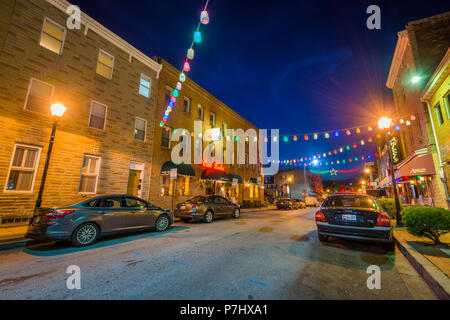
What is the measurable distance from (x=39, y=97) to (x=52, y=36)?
11.3 feet

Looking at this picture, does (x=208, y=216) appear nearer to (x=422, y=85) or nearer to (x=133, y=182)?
(x=133, y=182)

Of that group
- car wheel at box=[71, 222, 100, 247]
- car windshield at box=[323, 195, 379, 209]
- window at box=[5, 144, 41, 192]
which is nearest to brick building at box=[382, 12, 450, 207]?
car windshield at box=[323, 195, 379, 209]

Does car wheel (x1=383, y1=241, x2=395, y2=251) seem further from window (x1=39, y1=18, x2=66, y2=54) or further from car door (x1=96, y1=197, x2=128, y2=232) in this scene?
window (x1=39, y1=18, x2=66, y2=54)

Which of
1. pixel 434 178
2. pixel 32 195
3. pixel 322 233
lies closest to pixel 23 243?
pixel 32 195

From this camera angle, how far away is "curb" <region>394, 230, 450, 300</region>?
9.49 feet

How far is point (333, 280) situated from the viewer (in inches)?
139

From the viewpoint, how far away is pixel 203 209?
1088cm

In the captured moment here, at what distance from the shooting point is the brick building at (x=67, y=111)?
27.9 ft

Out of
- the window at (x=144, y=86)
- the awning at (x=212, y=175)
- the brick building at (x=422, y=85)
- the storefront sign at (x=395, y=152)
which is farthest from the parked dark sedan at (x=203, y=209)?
the storefront sign at (x=395, y=152)

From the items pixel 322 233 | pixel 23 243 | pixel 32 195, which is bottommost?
pixel 23 243

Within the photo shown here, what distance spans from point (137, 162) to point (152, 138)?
6.97 ft

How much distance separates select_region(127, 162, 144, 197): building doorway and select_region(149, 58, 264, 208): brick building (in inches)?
31.9

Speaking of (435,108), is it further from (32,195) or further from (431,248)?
(32,195)

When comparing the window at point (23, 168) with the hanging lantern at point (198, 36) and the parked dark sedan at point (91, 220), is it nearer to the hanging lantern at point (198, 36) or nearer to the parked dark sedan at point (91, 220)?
the parked dark sedan at point (91, 220)
